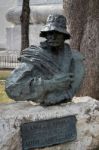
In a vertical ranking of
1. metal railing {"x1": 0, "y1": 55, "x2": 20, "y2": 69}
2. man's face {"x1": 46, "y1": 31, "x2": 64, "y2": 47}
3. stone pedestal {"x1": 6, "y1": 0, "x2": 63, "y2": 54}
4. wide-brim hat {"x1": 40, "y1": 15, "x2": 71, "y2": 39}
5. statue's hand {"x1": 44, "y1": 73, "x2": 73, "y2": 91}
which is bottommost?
metal railing {"x1": 0, "y1": 55, "x2": 20, "y2": 69}

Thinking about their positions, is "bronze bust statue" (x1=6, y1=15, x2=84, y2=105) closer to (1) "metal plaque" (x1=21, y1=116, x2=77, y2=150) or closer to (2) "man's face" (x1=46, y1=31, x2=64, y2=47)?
(2) "man's face" (x1=46, y1=31, x2=64, y2=47)

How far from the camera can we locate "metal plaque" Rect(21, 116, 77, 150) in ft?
20.1

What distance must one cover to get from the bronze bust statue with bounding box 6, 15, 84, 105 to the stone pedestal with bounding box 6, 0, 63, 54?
1282 centimetres

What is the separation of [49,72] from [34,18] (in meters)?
13.7

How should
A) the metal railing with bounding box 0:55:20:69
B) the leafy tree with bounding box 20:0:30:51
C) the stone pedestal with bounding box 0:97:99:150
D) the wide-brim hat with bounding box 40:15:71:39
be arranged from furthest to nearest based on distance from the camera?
the metal railing with bounding box 0:55:20:69, the leafy tree with bounding box 20:0:30:51, the wide-brim hat with bounding box 40:15:71:39, the stone pedestal with bounding box 0:97:99:150

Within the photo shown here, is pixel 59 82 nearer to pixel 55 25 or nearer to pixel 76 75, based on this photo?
pixel 76 75

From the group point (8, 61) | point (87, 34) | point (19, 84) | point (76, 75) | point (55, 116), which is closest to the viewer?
point (19, 84)

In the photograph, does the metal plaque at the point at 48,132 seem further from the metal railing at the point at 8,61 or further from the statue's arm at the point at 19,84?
the metal railing at the point at 8,61

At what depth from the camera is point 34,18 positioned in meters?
19.9

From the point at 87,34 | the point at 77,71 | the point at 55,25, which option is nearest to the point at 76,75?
the point at 77,71

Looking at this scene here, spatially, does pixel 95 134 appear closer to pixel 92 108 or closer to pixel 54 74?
pixel 92 108

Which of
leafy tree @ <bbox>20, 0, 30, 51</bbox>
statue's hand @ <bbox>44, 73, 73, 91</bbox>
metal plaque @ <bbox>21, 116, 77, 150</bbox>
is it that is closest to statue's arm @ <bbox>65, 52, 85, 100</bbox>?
statue's hand @ <bbox>44, 73, 73, 91</bbox>

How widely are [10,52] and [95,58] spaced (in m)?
11.5

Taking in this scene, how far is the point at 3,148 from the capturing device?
6.02 m
